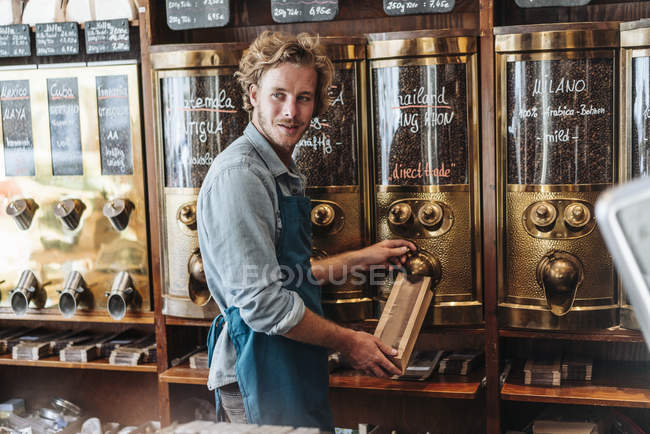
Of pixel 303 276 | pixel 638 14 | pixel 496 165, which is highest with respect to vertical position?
pixel 638 14

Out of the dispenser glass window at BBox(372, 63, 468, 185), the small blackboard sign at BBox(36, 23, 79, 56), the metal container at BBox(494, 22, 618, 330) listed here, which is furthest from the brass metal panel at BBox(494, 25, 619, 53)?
the small blackboard sign at BBox(36, 23, 79, 56)

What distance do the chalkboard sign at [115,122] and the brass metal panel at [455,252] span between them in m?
1.05

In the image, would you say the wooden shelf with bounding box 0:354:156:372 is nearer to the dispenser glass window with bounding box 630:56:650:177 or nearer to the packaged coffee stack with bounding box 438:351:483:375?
the packaged coffee stack with bounding box 438:351:483:375

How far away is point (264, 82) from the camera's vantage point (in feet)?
6.21

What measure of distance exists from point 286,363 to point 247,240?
0.39m

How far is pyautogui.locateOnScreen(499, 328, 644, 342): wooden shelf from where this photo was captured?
218 centimetres

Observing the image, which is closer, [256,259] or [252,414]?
[256,259]

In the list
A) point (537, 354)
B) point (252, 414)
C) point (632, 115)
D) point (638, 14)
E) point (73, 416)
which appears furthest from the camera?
point (73, 416)

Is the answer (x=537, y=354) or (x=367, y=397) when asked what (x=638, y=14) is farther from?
(x=367, y=397)

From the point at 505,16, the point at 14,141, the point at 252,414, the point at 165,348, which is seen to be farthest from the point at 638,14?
the point at 14,141

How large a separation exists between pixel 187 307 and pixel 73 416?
1007 millimetres

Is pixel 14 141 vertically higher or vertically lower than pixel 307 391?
higher

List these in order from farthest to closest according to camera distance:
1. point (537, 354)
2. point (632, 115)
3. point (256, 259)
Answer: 1. point (537, 354)
2. point (632, 115)
3. point (256, 259)

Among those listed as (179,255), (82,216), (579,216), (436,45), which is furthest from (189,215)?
(579,216)
